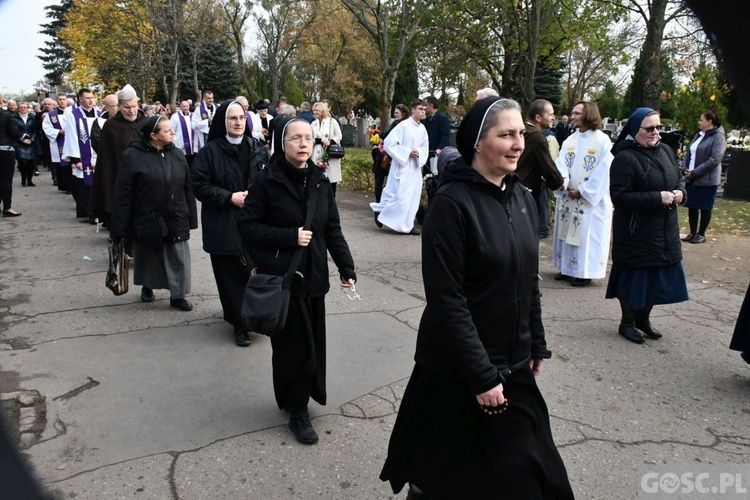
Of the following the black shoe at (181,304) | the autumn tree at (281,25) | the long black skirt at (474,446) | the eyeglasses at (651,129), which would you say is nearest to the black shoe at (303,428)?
the long black skirt at (474,446)

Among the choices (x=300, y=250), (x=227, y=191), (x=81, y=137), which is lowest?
(x=300, y=250)

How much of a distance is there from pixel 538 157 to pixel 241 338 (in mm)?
3446

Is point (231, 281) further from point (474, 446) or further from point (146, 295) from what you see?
point (474, 446)

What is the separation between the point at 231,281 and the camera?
5.19 m

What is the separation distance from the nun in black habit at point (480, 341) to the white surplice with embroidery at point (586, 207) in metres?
4.63

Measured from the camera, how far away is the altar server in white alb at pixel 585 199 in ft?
22.2

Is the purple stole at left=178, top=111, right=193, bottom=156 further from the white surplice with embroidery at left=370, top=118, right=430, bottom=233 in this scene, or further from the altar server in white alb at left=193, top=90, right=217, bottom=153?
the white surplice with embroidery at left=370, top=118, right=430, bottom=233

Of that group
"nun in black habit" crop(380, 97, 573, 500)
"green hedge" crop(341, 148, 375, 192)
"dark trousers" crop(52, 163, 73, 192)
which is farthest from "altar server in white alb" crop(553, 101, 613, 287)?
"dark trousers" crop(52, 163, 73, 192)

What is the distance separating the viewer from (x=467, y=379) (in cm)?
229

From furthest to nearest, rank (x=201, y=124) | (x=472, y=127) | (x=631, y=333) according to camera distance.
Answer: (x=201, y=124) < (x=631, y=333) < (x=472, y=127)

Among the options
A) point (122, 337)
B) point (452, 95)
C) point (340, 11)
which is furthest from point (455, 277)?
point (452, 95)

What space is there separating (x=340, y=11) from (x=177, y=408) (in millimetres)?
41354

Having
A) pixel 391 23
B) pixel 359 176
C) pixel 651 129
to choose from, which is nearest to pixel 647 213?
pixel 651 129

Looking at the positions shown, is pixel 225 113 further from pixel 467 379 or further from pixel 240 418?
pixel 467 379
